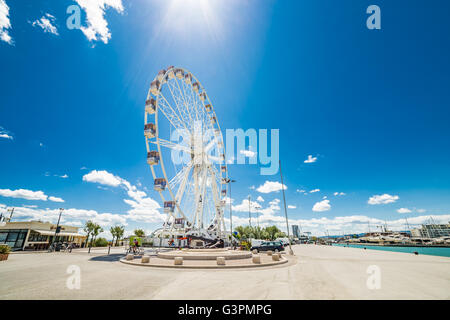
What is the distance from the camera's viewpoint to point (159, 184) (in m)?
27.7

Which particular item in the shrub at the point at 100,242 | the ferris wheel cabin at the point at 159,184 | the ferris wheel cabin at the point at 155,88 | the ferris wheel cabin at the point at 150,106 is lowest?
the shrub at the point at 100,242

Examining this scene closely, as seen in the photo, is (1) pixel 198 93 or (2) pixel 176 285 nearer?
(2) pixel 176 285

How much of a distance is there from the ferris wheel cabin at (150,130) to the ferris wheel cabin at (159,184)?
20.0 ft

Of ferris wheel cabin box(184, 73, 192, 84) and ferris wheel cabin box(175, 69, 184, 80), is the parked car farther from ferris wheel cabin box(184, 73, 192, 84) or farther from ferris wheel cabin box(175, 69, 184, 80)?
ferris wheel cabin box(175, 69, 184, 80)

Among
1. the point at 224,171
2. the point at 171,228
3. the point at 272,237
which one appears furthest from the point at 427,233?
the point at 171,228

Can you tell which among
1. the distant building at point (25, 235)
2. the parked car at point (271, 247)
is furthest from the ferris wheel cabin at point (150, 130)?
the distant building at point (25, 235)

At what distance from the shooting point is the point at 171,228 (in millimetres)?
33531

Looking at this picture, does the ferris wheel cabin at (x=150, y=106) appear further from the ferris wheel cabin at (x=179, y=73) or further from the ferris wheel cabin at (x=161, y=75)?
the ferris wheel cabin at (x=179, y=73)

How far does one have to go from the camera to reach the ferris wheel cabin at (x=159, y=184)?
27.6 metres

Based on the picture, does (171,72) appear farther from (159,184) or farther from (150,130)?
(159,184)

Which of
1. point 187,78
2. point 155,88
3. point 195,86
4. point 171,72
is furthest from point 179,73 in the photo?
point 155,88

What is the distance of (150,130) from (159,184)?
756 centimetres
